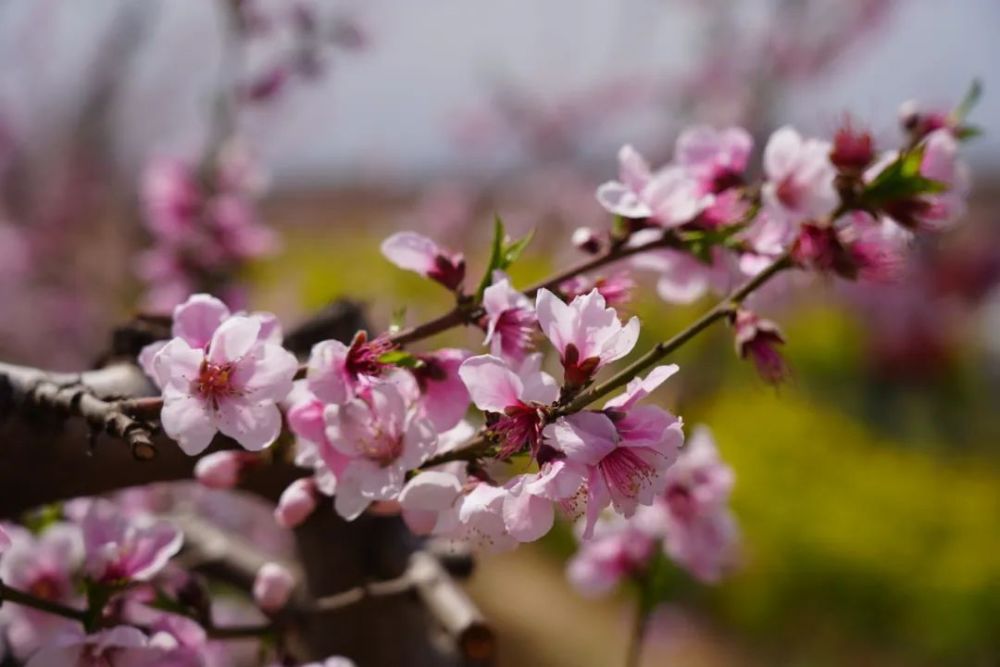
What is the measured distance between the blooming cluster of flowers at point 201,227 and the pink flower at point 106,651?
2.04ft

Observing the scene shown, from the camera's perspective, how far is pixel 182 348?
1.38 ft

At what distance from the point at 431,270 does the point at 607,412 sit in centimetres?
15

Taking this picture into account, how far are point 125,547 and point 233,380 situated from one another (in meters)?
0.16

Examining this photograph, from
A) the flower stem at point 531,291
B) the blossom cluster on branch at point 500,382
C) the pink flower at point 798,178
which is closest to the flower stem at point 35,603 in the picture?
the blossom cluster on branch at point 500,382

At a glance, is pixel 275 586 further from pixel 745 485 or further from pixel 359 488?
pixel 745 485

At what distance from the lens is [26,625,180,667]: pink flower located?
0.46 m

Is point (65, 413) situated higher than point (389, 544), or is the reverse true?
point (65, 413)

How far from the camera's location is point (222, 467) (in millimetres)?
543

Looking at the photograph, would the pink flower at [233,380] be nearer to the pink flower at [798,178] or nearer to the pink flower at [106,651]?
the pink flower at [106,651]

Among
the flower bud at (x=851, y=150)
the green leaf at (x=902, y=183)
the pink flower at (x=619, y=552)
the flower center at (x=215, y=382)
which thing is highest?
the flower bud at (x=851, y=150)

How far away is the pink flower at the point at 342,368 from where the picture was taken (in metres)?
0.43

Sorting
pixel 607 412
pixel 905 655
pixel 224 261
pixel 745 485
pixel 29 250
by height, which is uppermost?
pixel 29 250

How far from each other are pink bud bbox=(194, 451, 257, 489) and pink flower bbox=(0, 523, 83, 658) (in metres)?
0.10

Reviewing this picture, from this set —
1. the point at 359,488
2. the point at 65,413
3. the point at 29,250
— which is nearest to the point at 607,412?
the point at 359,488
